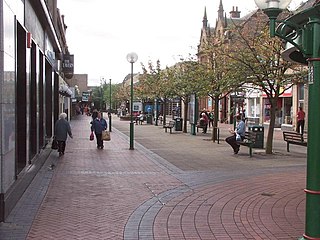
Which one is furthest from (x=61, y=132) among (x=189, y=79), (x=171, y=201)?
(x=189, y=79)

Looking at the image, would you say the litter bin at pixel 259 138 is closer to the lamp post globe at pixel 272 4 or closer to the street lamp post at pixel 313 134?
the lamp post globe at pixel 272 4

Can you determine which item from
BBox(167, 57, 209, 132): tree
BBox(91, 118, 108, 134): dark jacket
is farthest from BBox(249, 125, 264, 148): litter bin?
BBox(91, 118, 108, 134): dark jacket

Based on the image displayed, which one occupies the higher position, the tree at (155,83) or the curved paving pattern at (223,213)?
the tree at (155,83)

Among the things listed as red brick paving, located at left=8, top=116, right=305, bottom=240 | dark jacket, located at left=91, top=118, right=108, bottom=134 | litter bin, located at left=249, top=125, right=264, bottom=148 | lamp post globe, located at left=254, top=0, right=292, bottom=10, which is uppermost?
lamp post globe, located at left=254, top=0, right=292, bottom=10

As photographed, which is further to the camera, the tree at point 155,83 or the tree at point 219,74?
the tree at point 155,83

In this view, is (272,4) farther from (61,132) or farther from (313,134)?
(61,132)

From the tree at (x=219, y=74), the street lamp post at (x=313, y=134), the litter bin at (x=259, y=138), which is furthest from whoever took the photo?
the litter bin at (x=259, y=138)

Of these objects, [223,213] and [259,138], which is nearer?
[223,213]

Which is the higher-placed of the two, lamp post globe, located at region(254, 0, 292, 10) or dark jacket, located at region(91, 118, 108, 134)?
lamp post globe, located at region(254, 0, 292, 10)

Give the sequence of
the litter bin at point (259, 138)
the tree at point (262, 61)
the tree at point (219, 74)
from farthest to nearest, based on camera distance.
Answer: the litter bin at point (259, 138)
the tree at point (219, 74)
the tree at point (262, 61)

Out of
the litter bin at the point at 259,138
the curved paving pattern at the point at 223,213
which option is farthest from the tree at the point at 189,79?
the curved paving pattern at the point at 223,213

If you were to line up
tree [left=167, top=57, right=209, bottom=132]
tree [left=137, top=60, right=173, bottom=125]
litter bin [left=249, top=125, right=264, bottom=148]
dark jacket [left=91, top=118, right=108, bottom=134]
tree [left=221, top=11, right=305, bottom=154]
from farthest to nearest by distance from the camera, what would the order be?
tree [left=137, top=60, right=173, bottom=125] → tree [left=167, top=57, right=209, bottom=132] → litter bin [left=249, top=125, right=264, bottom=148] → dark jacket [left=91, top=118, right=108, bottom=134] → tree [left=221, top=11, right=305, bottom=154]

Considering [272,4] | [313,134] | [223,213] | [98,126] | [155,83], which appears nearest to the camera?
[313,134]

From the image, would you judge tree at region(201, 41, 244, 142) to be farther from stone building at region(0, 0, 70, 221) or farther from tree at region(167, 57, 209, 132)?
stone building at region(0, 0, 70, 221)
